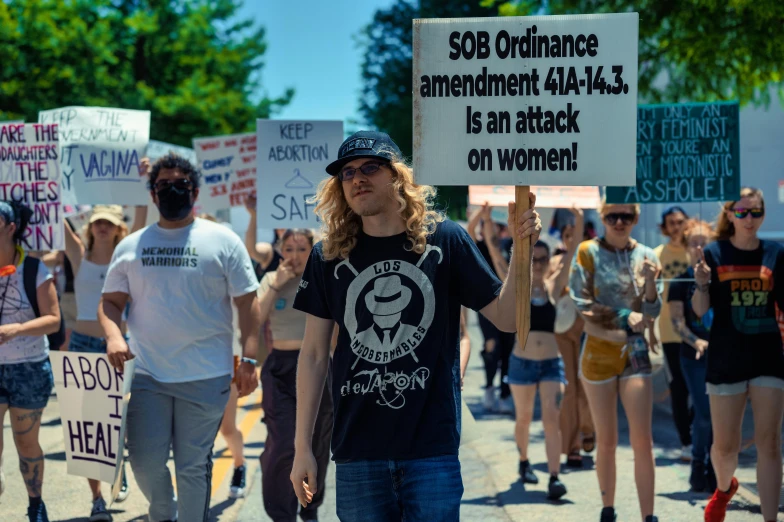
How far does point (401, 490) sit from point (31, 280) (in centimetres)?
349

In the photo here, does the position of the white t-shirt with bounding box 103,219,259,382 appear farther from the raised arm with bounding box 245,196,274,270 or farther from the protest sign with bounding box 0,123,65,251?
the raised arm with bounding box 245,196,274,270

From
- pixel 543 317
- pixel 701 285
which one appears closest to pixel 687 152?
pixel 543 317

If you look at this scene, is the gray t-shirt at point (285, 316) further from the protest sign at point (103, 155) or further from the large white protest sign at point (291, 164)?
the protest sign at point (103, 155)

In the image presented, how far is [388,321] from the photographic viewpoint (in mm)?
3930

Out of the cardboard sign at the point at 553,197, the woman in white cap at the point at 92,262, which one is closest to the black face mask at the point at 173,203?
the woman in white cap at the point at 92,262

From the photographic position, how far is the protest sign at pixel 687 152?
8.21 m

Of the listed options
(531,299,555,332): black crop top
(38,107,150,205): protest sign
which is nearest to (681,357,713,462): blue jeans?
(531,299,555,332): black crop top

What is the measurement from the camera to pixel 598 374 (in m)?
6.59

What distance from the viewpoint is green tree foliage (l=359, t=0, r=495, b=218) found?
37.6 m

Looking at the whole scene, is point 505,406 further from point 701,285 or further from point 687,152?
point 701,285

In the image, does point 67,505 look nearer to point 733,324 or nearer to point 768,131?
point 733,324

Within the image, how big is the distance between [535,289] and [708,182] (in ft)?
5.05

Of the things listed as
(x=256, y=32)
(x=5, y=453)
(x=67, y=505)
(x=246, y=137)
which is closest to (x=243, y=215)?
(x=246, y=137)

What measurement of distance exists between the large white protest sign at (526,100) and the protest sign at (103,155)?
5634 mm
